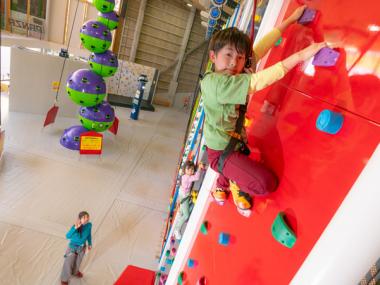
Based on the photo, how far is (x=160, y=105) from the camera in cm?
979

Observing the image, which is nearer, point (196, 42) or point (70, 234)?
point (70, 234)

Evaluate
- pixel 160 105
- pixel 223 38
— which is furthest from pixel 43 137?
pixel 160 105

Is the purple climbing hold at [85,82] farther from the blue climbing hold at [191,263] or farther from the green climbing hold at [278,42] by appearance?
the green climbing hold at [278,42]

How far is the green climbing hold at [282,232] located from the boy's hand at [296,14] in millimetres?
681

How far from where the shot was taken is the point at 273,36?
1044 mm

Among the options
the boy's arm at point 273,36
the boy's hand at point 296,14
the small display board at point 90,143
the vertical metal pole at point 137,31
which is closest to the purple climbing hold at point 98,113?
the small display board at point 90,143

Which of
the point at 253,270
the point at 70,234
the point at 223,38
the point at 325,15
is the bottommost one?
the point at 70,234

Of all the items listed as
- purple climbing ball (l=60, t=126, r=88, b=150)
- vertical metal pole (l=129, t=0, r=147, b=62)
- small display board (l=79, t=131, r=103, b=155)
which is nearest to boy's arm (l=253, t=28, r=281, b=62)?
small display board (l=79, t=131, r=103, b=155)

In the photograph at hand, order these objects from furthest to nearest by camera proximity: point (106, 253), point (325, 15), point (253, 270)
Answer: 1. point (106, 253)
2. point (253, 270)
3. point (325, 15)

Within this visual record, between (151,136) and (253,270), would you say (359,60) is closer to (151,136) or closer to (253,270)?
(253,270)

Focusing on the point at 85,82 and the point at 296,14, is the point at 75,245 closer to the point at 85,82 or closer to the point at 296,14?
the point at 296,14

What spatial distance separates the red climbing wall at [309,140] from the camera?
61cm

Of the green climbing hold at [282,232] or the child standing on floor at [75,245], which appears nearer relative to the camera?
the green climbing hold at [282,232]

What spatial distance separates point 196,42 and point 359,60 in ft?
31.6
